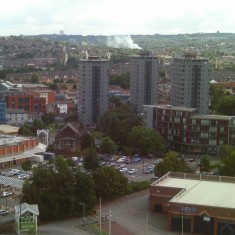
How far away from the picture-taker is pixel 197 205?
42.3 ft

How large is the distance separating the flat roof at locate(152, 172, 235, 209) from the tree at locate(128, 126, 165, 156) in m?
6.13

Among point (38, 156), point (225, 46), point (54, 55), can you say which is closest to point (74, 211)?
point (38, 156)

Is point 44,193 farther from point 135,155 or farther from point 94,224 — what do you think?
point 135,155

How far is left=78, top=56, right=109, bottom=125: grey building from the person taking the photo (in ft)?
96.0

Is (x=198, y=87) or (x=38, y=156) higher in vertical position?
(x=198, y=87)

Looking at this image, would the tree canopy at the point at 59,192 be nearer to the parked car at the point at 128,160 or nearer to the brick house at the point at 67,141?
the parked car at the point at 128,160

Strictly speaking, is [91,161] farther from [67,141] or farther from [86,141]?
[86,141]

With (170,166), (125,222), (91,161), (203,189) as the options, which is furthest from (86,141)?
(125,222)

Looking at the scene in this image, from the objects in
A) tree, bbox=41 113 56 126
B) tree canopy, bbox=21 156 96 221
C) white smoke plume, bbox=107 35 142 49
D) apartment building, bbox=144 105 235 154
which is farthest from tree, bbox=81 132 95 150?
white smoke plume, bbox=107 35 142 49

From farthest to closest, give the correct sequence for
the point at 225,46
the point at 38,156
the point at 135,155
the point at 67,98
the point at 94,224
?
the point at 225,46, the point at 67,98, the point at 135,155, the point at 38,156, the point at 94,224

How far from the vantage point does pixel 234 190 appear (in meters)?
14.4

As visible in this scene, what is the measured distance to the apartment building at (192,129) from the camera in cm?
2250

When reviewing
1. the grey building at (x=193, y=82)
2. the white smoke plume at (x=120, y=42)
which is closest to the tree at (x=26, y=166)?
the grey building at (x=193, y=82)

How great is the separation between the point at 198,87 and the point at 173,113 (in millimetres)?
5087
